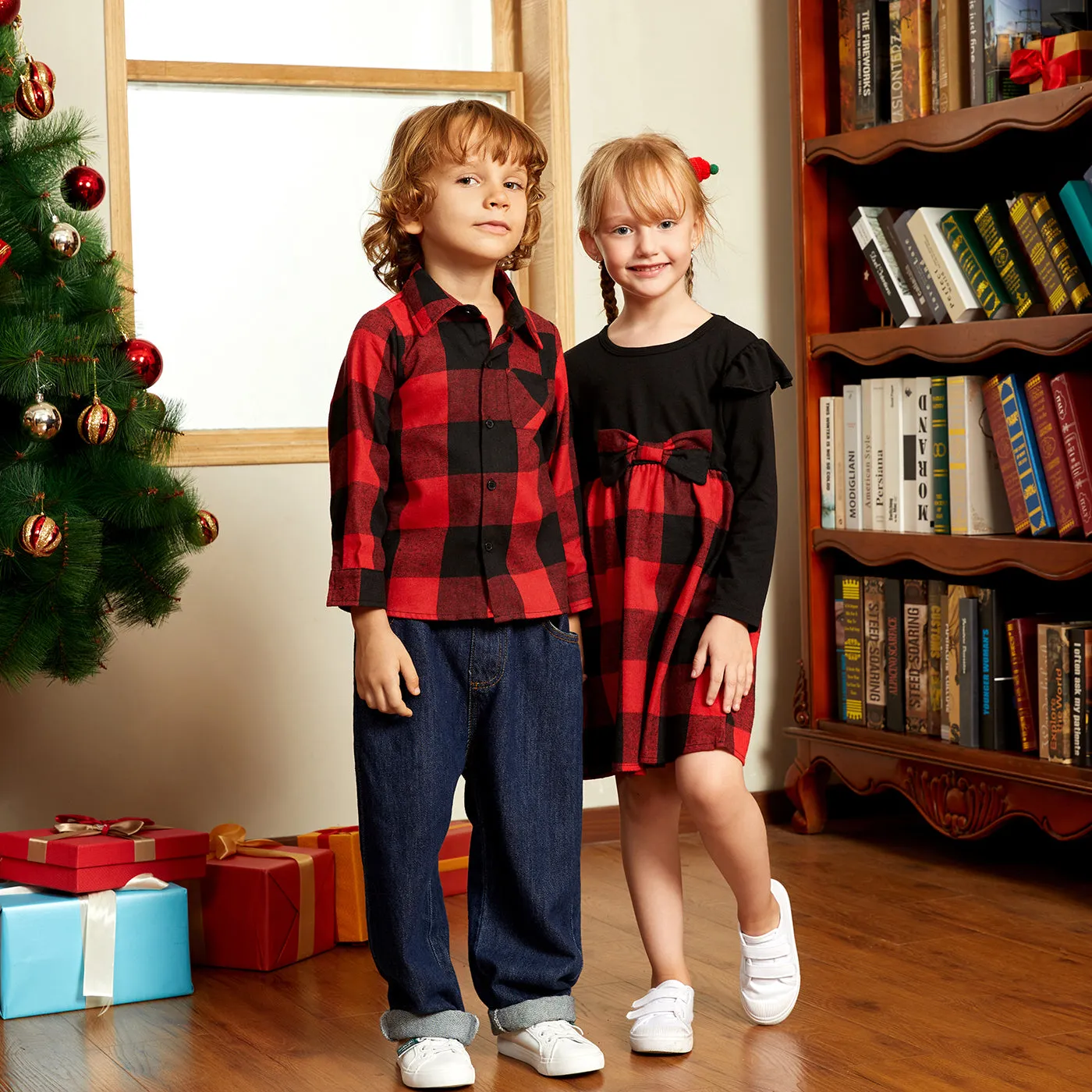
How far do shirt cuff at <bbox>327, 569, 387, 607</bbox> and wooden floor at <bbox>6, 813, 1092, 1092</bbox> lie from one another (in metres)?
0.53

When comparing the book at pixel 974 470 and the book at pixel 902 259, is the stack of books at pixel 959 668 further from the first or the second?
the book at pixel 902 259

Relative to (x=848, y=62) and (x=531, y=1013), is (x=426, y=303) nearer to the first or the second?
(x=531, y=1013)

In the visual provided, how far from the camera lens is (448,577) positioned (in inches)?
63.8

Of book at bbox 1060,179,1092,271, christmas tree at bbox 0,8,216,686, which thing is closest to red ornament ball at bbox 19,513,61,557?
christmas tree at bbox 0,8,216,686

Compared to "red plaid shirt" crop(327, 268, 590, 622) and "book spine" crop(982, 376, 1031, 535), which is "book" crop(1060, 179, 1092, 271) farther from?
"red plaid shirt" crop(327, 268, 590, 622)

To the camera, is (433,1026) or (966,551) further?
(966,551)

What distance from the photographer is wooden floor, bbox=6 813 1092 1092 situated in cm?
165

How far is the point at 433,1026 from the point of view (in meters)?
1.65

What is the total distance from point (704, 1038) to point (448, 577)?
0.62 metres

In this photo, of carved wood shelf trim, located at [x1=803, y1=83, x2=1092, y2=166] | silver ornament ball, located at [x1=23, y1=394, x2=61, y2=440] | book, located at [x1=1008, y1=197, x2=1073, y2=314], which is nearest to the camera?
silver ornament ball, located at [x1=23, y1=394, x2=61, y2=440]

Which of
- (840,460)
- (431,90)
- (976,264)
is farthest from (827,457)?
(431,90)

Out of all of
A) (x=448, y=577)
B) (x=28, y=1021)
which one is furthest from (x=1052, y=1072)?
(x=28, y=1021)

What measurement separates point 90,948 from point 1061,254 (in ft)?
5.62

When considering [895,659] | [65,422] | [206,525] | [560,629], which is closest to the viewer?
[560,629]
